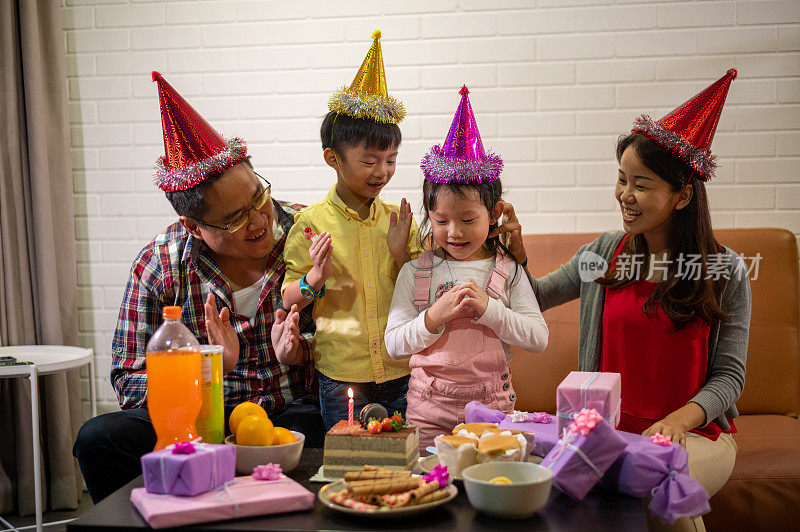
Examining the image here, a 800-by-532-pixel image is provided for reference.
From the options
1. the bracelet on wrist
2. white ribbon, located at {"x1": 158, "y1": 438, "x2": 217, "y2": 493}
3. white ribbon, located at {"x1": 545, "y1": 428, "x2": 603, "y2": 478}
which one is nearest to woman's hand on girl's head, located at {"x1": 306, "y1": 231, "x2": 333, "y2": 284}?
the bracelet on wrist

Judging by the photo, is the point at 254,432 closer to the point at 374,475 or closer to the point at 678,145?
the point at 374,475

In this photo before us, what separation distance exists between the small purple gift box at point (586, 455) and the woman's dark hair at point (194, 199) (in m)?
1.25

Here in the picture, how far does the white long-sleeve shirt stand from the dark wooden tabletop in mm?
562

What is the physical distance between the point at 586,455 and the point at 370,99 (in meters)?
1.19

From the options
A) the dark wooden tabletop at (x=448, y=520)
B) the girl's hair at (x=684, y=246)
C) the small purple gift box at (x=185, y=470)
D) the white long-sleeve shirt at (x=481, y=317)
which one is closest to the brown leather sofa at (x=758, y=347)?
the girl's hair at (x=684, y=246)

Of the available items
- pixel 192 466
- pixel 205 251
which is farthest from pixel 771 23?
pixel 192 466

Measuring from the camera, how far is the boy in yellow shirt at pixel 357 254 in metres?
2.12

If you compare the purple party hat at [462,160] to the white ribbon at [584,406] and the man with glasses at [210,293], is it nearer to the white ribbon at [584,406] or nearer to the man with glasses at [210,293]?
the man with glasses at [210,293]

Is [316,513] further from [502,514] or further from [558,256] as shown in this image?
[558,256]

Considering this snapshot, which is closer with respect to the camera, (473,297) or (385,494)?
(385,494)

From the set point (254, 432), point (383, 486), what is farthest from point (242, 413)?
point (383, 486)

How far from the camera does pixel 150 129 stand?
3.38 meters

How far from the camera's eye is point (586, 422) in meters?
1.37

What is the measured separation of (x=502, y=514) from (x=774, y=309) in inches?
76.1
